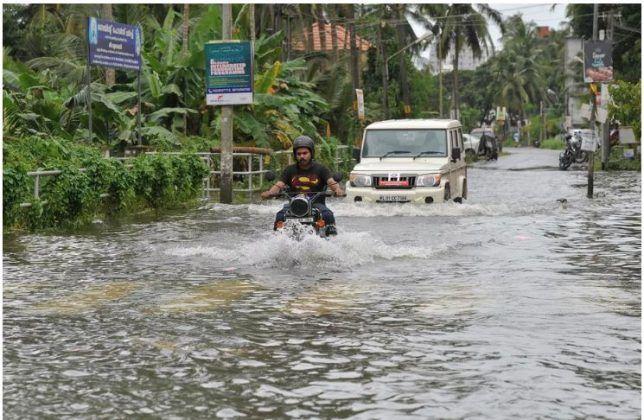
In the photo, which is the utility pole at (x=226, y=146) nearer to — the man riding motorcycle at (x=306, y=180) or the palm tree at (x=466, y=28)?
the man riding motorcycle at (x=306, y=180)

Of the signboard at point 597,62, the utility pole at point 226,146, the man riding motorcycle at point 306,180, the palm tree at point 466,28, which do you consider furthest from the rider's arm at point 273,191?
the palm tree at point 466,28

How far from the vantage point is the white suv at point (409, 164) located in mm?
20984

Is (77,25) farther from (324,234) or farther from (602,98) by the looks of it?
(324,234)

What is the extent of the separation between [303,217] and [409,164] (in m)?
9.06

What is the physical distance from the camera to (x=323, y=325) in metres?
8.84

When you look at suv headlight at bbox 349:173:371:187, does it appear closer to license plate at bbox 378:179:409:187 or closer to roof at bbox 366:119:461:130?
license plate at bbox 378:179:409:187

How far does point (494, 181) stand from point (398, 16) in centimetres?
2465

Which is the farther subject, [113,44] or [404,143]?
[113,44]

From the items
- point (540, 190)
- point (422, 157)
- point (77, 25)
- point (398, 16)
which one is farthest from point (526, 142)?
point (422, 157)

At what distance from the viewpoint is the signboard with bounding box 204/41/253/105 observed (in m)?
24.5

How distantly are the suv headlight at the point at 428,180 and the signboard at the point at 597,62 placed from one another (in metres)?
17.7

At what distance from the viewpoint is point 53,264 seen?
13156 millimetres

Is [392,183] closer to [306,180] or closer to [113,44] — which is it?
[113,44]

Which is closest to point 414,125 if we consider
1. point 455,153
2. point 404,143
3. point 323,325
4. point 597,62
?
point 404,143
